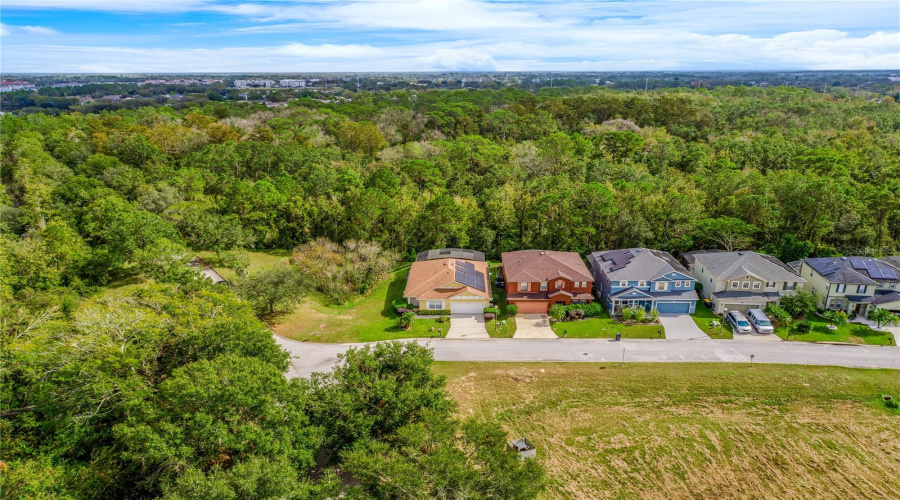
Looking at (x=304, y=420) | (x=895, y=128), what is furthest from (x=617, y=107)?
(x=304, y=420)

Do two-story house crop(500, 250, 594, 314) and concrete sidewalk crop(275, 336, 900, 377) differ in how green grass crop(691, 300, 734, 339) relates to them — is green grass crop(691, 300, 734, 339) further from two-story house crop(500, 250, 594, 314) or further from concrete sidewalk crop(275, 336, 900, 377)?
two-story house crop(500, 250, 594, 314)

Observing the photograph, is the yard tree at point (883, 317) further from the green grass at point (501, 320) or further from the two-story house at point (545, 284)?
the green grass at point (501, 320)

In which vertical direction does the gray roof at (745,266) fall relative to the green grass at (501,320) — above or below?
above

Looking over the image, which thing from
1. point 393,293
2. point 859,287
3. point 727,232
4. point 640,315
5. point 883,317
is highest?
point 727,232

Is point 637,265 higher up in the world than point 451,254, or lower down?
higher up

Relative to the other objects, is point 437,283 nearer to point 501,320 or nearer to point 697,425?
point 501,320

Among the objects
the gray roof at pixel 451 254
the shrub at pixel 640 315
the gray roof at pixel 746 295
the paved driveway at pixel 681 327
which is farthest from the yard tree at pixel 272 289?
the gray roof at pixel 746 295

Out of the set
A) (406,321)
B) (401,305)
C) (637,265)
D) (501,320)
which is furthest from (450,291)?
(637,265)

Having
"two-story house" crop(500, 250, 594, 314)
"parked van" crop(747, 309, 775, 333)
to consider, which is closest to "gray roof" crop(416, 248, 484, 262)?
"two-story house" crop(500, 250, 594, 314)
